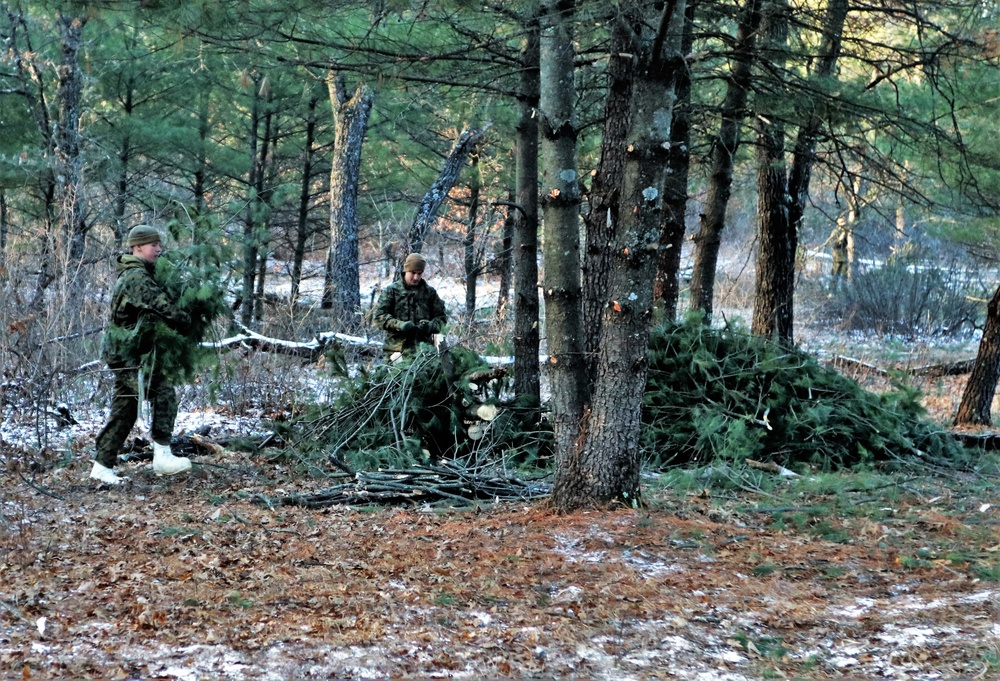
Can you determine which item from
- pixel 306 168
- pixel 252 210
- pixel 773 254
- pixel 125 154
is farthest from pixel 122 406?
pixel 306 168

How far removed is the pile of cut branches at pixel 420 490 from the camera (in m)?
6.83

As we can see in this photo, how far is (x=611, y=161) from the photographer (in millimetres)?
6570

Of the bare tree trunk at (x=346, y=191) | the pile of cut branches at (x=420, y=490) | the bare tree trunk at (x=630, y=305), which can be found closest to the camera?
the bare tree trunk at (x=630, y=305)

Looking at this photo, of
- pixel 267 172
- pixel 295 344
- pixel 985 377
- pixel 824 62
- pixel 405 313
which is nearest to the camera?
pixel 824 62

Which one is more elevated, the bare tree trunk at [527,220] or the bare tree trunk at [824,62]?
the bare tree trunk at [824,62]

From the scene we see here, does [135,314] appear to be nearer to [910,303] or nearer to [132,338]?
[132,338]

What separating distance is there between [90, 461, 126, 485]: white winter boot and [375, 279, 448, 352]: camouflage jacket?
310cm

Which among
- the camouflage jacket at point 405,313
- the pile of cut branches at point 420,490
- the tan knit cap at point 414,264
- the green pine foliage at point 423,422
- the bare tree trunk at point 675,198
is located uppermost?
the bare tree trunk at point 675,198

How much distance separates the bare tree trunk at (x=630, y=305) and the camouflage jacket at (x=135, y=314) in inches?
134

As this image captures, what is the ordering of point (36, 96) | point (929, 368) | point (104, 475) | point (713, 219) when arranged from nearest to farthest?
point (104, 475) → point (713, 219) → point (36, 96) → point (929, 368)

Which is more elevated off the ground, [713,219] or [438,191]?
[438,191]

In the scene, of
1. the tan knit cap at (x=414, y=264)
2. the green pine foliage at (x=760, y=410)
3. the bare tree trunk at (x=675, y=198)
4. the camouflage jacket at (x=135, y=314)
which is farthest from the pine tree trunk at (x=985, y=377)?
the camouflage jacket at (x=135, y=314)

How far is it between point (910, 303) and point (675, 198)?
717 inches

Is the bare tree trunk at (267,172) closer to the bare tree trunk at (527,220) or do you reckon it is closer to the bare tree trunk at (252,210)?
the bare tree trunk at (252,210)
